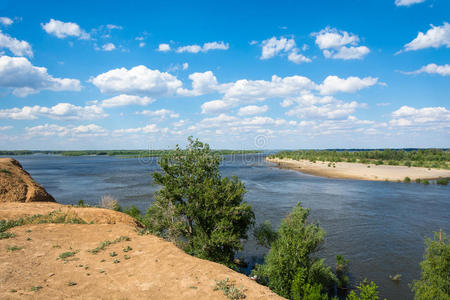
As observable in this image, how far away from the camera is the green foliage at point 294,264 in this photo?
17.0 meters

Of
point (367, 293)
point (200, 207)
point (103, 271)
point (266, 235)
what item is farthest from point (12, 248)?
point (367, 293)

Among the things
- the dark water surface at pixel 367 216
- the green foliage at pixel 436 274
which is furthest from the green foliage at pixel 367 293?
the dark water surface at pixel 367 216

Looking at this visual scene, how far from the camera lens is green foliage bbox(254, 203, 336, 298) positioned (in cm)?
1703

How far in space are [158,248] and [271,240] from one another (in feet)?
A: 37.4

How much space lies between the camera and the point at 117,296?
10.2 m

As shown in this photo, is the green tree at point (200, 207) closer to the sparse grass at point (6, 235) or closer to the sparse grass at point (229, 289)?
the sparse grass at point (229, 289)

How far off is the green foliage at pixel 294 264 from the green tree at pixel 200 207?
2588 mm

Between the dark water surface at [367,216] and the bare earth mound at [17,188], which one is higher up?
the bare earth mound at [17,188]

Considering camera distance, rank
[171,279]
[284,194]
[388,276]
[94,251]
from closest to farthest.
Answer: [171,279]
[94,251]
[388,276]
[284,194]

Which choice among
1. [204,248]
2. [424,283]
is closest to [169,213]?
[204,248]

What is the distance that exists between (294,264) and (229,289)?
823 centimetres

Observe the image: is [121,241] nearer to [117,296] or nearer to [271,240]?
[117,296]

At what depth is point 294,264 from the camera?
17.4 meters

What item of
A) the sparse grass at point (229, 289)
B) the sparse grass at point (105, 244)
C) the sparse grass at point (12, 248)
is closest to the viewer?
the sparse grass at point (229, 289)
